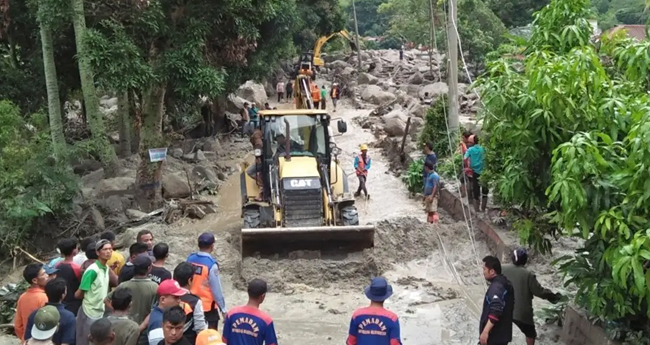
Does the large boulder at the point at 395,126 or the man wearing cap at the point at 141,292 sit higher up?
the man wearing cap at the point at 141,292

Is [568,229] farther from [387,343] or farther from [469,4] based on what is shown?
[469,4]

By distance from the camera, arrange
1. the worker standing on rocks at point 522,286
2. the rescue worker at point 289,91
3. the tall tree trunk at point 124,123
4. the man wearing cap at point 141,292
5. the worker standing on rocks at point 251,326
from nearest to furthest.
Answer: the worker standing on rocks at point 251,326 < the man wearing cap at point 141,292 < the worker standing on rocks at point 522,286 < the tall tree trunk at point 124,123 < the rescue worker at point 289,91

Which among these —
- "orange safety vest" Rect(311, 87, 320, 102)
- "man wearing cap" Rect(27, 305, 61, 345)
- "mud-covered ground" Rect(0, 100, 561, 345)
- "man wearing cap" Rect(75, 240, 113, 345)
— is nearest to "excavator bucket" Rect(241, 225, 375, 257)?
"mud-covered ground" Rect(0, 100, 561, 345)

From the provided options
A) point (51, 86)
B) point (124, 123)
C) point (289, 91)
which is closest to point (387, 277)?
point (51, 86)

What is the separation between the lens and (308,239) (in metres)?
10.5

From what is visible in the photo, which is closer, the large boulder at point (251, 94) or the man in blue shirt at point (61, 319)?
the man in blue shirt at point (61, 319)

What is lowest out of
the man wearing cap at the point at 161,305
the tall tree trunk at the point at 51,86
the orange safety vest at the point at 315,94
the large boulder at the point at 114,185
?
the large boulder at the point at 114,185

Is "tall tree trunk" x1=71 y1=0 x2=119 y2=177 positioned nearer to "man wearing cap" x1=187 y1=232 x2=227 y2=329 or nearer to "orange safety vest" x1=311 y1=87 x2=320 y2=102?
"man wearing cap" x1=187 y1=232 x2=227 y2=329

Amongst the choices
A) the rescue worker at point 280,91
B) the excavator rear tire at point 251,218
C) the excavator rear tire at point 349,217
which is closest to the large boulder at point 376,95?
the rescue worker at point 280,91

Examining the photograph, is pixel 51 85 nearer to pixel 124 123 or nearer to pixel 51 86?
pixel 51 86

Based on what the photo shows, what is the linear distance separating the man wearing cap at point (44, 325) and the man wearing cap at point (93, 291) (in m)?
0.76

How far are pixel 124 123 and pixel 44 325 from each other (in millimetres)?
15617

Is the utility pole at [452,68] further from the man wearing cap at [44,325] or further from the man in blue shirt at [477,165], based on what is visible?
the man wearing cap at [44,325]

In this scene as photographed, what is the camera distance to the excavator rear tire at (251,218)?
36.1 ft
